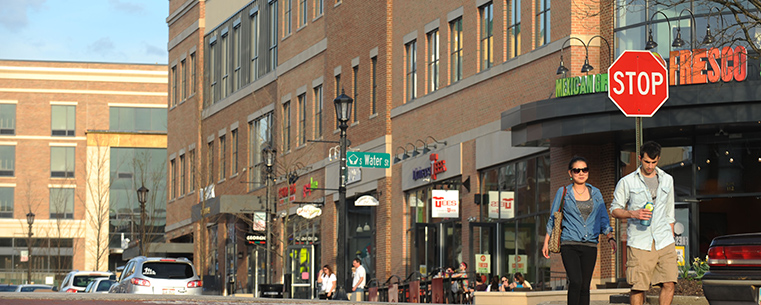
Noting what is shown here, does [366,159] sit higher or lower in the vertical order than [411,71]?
lower

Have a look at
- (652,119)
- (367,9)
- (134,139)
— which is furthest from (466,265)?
(134,139)

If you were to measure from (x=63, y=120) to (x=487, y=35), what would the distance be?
66.0 metres

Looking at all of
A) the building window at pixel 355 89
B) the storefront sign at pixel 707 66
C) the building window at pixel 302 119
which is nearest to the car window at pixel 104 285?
the building window at pixel 355 89

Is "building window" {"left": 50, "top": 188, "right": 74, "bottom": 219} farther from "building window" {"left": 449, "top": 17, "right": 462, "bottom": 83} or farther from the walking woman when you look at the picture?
the walking woman

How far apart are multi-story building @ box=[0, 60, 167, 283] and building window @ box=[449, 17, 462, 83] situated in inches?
2241

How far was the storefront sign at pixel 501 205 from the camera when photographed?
103 feet

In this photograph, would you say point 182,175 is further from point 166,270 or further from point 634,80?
point 634,80

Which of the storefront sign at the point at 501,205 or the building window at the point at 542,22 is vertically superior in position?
the building window at the point at 542,22

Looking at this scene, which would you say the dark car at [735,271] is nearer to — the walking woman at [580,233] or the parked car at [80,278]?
the walking woman at [580,233]

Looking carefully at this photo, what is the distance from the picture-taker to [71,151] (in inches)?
3625

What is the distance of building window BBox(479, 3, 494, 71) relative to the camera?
31.7 metres

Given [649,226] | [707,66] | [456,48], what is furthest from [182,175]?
[649,226]

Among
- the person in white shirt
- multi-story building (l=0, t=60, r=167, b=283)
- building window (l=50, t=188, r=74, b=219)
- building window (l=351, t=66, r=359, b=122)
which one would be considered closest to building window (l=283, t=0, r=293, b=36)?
building window (l=351, t=66, r=359, b=122)

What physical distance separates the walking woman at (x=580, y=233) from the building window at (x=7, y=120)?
272 feet
